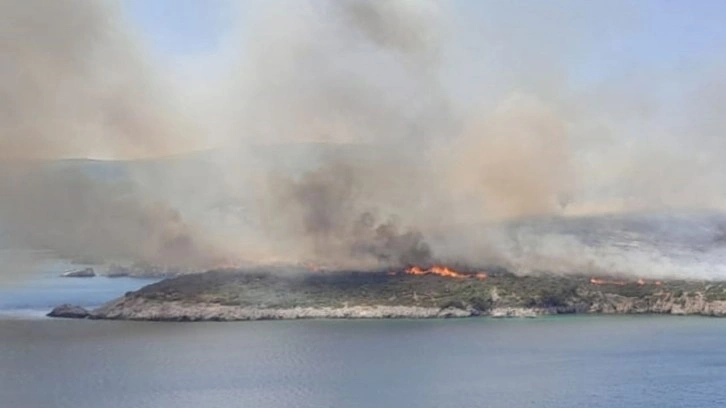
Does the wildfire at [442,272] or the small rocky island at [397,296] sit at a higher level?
the wildfire at [442,272]

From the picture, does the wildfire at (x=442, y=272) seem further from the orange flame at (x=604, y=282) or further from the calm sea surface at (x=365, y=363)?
the calm sea surface at (x=365, y=363)

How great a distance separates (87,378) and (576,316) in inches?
2610

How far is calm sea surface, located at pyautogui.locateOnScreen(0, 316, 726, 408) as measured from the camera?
222 ft

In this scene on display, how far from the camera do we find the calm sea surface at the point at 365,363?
222 ft

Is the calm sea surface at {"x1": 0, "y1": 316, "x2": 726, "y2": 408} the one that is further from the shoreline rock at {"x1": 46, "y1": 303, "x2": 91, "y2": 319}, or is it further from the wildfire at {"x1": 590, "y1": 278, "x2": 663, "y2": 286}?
the wildfire at {"x1": 590, "y1": 278, "x2": 663, "y2": 286}

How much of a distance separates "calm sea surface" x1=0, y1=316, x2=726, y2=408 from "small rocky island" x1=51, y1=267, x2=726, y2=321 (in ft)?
14.7

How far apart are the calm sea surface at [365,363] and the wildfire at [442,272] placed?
16187mm

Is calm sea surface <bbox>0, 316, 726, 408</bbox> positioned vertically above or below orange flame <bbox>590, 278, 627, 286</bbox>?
below

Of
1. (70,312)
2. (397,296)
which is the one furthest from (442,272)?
(70,312)

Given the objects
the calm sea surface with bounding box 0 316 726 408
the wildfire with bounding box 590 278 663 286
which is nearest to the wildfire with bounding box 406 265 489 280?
the wildfire with bounding box 590 278 663 286

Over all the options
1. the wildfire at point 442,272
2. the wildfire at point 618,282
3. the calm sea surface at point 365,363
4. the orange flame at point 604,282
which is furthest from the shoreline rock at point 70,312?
the wildfire at point 618,282

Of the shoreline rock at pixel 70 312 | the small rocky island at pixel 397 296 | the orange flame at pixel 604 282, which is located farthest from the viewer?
the orange flame at pixel 604 282

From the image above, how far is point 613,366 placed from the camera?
273 feet

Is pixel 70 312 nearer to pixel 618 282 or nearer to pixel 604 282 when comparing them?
pixel 604 282
